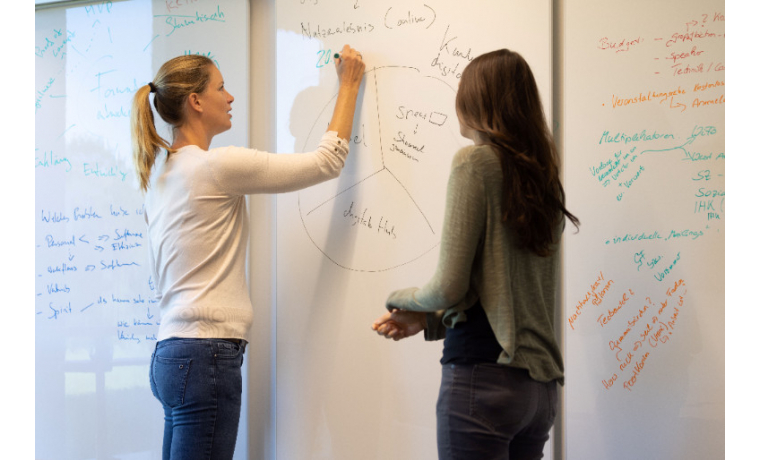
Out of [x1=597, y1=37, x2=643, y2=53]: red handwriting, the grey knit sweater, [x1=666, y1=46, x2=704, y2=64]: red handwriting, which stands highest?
[x1=597, y1=37, x2=643, y2=53]: red handwriting

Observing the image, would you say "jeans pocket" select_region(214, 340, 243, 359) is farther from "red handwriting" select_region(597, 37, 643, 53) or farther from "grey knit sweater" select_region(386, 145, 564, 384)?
"red handwriting" select_region(597, 37, 643, 53)

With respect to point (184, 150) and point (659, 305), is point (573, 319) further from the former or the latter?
point (184, 150)

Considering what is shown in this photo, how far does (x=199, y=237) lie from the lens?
64.6 inches

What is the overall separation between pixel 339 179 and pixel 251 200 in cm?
34

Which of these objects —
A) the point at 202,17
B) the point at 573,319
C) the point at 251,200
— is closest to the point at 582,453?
the point at 573,319

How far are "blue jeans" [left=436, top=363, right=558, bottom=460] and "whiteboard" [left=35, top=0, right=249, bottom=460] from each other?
126 cm

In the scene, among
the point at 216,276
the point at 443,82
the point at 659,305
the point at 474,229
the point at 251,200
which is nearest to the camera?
the point at 474,229

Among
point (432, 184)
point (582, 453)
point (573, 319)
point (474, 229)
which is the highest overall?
point (432, 184)

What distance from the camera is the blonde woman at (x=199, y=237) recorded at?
5.13 feet

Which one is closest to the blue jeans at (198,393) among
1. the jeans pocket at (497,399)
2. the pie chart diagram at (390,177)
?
the pie chart diagram at (390,177)

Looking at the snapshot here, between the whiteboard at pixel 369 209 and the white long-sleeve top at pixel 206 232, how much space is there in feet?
1.14

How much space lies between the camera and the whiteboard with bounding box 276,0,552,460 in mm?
1908

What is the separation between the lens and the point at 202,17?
7.22ft

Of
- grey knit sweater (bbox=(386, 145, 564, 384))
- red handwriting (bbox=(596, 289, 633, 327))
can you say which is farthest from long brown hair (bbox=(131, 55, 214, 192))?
red handwriting (bbox=(596, 289, 633, 327))
